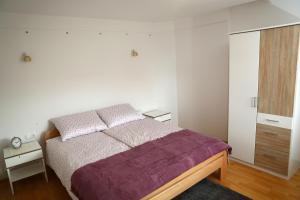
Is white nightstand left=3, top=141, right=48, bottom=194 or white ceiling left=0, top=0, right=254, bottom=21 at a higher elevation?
white ceiling left=0, top=0, right=254, bottom=21

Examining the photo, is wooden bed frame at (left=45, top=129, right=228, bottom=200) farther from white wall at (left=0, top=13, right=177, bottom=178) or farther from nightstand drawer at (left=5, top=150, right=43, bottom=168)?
white wall at (left=0, top=13, right=177, bottom=178)

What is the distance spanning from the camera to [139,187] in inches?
68.3

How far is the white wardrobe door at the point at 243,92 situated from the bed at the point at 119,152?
0.58m

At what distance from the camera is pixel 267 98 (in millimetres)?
2631

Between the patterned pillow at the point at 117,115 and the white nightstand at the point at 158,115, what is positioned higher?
the patterned pillow at the point at 117,115

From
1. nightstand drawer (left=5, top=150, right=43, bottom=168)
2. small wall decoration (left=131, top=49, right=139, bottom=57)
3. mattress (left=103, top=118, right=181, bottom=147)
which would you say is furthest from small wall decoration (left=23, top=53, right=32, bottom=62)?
small wall decoration (left=131, top=49, right=139, bottom=57)

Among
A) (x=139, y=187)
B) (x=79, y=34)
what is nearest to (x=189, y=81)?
(x=79, y=34)

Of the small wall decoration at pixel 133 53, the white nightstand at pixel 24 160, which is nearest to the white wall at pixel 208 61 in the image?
the small wall decoration at pixel 133 53

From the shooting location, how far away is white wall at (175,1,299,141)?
317 centimetres

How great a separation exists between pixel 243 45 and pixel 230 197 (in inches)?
76.6

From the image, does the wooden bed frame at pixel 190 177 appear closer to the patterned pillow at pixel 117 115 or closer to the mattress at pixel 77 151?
the mattress at pixel 77 151

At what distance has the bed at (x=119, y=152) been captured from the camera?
6.80ft

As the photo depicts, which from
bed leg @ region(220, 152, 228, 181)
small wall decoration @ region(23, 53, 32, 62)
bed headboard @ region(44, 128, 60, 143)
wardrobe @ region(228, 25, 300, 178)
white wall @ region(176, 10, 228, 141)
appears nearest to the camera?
wardrobe @ region(228, 25, 300, 178)

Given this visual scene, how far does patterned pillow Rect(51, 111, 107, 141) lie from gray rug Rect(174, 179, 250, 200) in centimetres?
155
